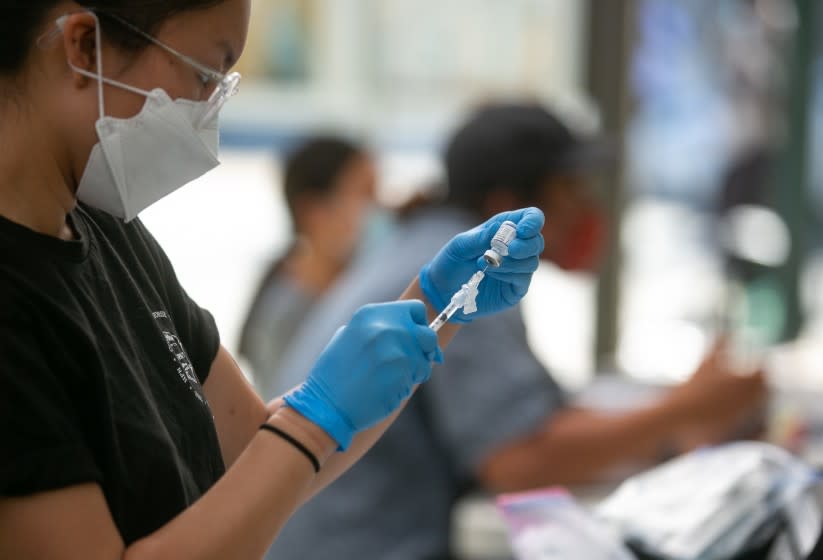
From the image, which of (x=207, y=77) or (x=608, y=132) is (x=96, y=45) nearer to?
(x=207, y=77)

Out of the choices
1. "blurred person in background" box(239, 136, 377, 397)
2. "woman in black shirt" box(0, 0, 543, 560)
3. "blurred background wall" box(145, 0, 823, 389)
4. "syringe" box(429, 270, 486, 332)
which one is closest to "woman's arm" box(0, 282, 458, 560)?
"woman in black shirt" box(0, 0, 543, 560)

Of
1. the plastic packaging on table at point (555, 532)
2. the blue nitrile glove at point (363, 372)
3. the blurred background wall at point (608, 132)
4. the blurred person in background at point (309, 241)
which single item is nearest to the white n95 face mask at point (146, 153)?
the blue nitrile glove at point (363, 372)

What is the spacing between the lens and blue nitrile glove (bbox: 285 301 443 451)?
90 centimetres

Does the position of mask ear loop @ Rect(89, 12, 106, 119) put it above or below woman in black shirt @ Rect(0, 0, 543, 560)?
above

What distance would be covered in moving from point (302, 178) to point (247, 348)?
0.50 m

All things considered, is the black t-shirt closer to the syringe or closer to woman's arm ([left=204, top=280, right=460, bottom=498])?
woman's arm ([left=204, top=280, right=460, bottom=498])

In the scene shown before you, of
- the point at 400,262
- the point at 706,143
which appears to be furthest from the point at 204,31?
the point at 706,143

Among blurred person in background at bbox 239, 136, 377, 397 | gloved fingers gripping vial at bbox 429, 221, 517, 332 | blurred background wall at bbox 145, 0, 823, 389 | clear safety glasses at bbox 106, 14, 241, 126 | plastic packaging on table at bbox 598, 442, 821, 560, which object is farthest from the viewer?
blurred background wall at bbox 145, 0, 823, 389

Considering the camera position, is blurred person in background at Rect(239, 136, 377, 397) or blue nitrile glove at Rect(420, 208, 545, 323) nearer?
blue nitrile glove at Rect(420, 208, 545, 323)

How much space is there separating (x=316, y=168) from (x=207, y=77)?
1953 mm

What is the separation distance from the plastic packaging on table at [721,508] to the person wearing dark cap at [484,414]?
1.18 ft

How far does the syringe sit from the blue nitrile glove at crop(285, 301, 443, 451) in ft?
0.35

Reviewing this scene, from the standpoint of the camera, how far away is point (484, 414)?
5.81 ft

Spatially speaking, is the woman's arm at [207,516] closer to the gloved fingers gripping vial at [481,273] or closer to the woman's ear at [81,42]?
the gloved fingers gripping vial at [481,273]
